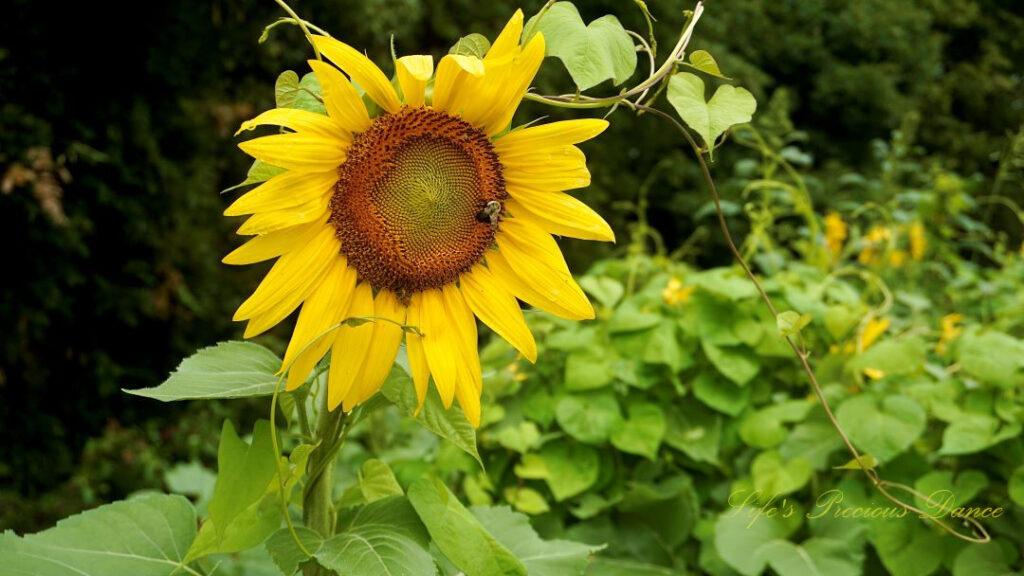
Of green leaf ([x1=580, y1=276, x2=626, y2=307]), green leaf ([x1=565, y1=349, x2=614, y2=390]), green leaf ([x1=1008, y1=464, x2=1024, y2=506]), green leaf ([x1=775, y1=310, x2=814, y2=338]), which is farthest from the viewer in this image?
green leaf ([x1=580, y1=276, x2=626, y2=307])

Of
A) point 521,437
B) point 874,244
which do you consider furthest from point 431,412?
point 874,244

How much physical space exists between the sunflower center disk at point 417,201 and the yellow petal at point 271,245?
37 mm

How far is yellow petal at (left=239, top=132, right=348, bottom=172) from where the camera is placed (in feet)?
2.30

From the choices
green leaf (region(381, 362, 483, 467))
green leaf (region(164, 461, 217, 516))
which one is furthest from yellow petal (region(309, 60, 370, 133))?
green leaf (region(164, 461, 217, 516))

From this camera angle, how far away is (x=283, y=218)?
73cm

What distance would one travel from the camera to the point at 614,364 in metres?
1.79

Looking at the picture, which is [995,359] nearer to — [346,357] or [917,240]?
[346,357]

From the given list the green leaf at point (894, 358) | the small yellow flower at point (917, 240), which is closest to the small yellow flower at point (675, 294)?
the green leaf at point (894, 358)

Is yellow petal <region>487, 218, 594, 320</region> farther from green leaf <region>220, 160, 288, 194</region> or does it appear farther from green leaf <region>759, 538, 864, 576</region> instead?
green leaf <region>759, 538, 864, 576</region>

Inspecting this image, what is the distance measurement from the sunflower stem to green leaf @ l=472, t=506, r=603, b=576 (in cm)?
21

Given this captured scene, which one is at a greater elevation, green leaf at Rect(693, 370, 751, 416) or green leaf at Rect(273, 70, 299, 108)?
green leaf at Rect(273, 70, 299, 108)

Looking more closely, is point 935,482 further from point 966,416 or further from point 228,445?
point 228,445

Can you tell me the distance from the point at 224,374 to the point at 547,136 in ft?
1.20

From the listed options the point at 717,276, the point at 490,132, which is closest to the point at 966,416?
the point at 717,276
